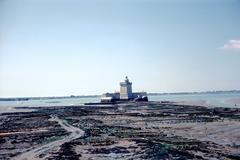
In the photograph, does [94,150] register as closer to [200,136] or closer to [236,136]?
[200,136]

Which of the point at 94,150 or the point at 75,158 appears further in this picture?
the point at 94,150

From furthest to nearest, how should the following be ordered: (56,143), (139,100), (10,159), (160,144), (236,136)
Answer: (139,100), (236,136), (56,143), (160,144), (10,159)

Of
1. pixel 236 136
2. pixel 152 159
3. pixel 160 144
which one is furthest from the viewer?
pixel 236 136

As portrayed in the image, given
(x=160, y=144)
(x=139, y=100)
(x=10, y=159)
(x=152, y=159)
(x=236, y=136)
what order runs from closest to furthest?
1. (x=152, y=159)
2. (x=10, y=159)
3. (x=160, y=144)
4. (x=236, y=136)
5. (x=139, y=100)

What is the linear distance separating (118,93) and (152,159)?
322 feet

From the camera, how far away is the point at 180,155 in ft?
65.2

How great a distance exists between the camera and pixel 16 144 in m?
26.1

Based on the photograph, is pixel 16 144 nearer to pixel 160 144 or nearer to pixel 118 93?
pixel 160 144

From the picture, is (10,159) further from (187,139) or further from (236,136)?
(236,136)

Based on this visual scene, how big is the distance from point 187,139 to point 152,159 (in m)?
8.29

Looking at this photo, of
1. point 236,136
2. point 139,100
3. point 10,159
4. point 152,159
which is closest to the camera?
point 152,159

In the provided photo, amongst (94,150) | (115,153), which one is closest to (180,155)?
(115,153)

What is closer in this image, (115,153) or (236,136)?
(115,153)

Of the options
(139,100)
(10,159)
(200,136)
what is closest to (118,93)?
(139,100)
